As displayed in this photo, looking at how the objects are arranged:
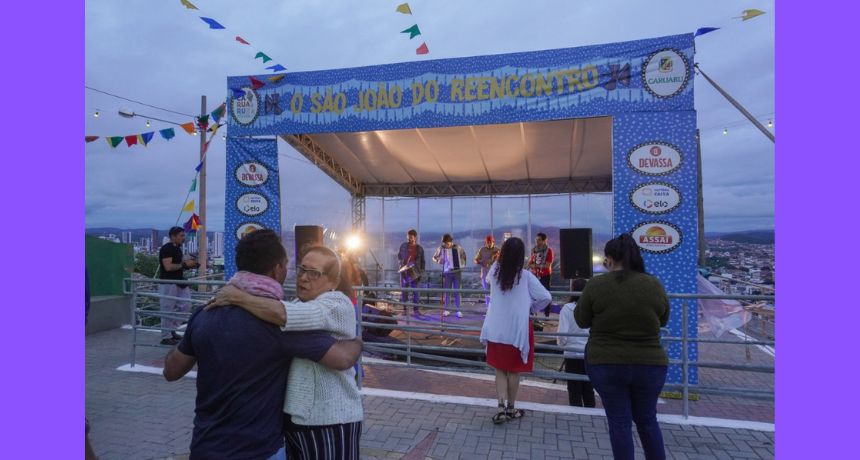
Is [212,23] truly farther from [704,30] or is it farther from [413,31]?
[704,30]

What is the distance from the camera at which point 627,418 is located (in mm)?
2580

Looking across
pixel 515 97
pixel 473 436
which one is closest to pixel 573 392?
pixel 473 436

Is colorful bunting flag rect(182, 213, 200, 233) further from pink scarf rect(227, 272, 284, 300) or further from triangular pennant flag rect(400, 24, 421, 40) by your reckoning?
pink scarf rect(227, 272, 284, 300)

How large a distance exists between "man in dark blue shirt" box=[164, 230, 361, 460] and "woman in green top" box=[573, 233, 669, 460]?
1561 millimetres

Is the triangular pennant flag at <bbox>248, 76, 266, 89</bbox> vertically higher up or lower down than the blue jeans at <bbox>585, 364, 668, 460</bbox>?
higher up

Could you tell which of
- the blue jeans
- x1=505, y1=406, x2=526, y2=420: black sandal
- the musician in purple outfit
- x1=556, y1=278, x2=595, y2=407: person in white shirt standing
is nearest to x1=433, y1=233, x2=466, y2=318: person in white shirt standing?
the musician in purple outfit

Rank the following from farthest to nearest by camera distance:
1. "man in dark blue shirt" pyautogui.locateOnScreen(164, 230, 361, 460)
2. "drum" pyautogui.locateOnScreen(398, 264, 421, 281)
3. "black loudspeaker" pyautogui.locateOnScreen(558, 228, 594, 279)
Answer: "drum" pyautogui.locateOnScreen(398, 264, 421, 281) < "black loudspeaker" pyautogui.locateOnScreen(558, 228, 594, 279) < "man in dark blue shirt" pyautogui.locateOnScreen(164, 230, 361, 460)

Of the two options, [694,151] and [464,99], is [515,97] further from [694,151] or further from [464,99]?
[694,151]

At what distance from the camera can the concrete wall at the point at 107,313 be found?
317 inches

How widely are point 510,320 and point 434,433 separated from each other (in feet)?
3.73

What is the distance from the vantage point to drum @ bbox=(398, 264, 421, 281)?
11.8 meters

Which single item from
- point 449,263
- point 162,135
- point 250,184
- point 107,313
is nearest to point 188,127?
point 162,135

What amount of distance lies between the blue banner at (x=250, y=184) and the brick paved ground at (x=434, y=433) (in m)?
3.07

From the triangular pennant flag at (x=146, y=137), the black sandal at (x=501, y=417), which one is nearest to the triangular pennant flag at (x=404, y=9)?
the triangular pennant flag at (x=146, y=137)
